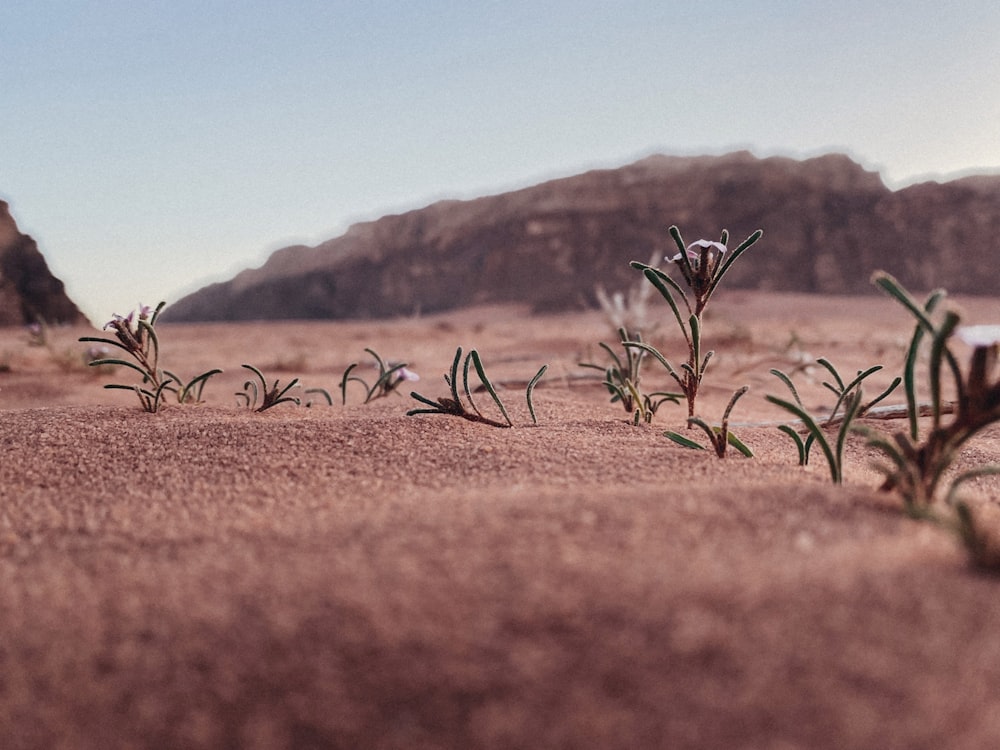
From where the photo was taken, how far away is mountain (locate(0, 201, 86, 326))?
7324 mm

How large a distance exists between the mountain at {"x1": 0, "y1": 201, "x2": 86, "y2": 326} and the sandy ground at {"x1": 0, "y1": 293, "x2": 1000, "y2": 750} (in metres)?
7.73

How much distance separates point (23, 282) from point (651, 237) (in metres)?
15.6

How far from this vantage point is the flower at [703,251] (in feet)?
5.16

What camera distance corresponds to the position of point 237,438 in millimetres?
1529

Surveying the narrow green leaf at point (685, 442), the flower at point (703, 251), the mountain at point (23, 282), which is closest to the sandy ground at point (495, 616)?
the narrow green leaf at point (685, 442)

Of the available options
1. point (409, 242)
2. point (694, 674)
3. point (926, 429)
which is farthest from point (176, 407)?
point (409, 242)

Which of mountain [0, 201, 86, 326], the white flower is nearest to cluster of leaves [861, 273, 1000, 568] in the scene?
the white flower

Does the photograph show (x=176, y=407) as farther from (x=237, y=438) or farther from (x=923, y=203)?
(x=923, y=203)

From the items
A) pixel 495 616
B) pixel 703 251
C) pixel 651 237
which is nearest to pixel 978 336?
pixel 495 616

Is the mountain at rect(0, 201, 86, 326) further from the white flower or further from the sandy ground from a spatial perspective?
the white flower

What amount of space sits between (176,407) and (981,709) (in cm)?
211

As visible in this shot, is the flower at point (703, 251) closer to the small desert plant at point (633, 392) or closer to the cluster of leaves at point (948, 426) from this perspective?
the small desert plant at point (633, 392)

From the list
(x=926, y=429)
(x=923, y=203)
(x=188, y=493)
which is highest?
(x=923, y=203)

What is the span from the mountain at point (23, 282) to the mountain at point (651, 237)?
10.7m
